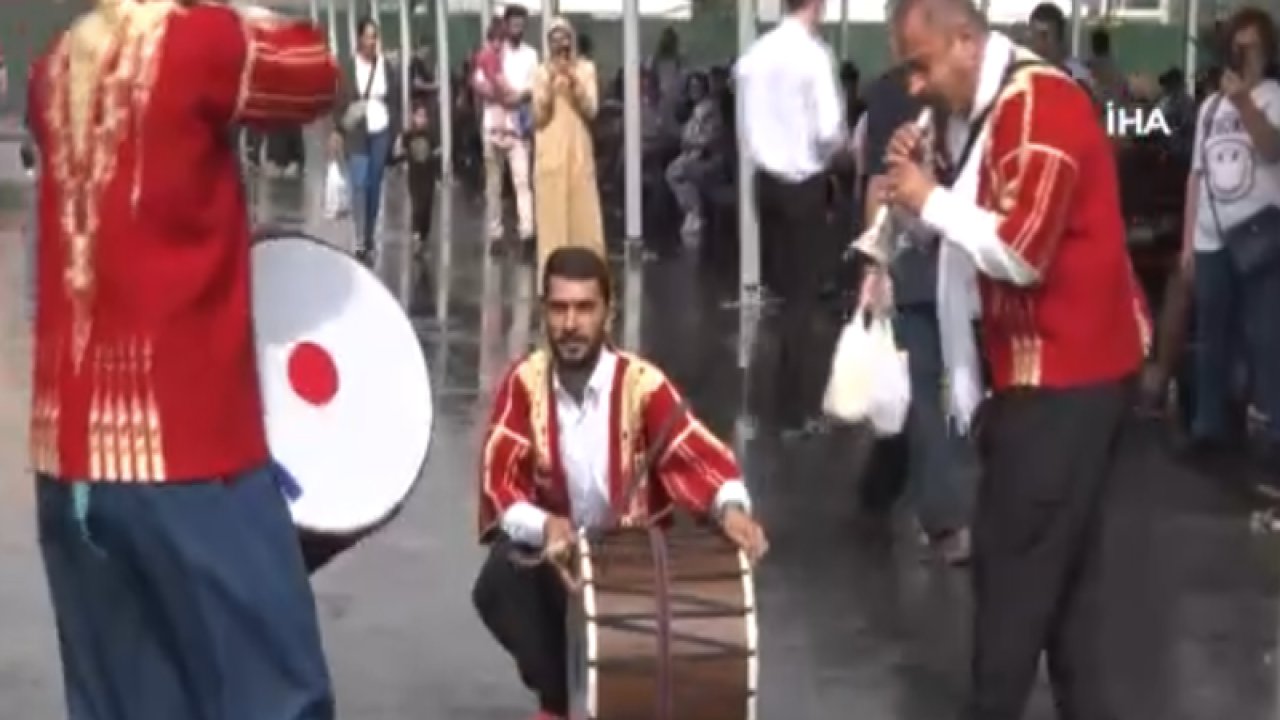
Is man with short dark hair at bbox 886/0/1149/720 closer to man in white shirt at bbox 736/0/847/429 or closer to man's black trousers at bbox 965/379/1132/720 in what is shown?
man's black trousers at bbox 965/379/1132/720

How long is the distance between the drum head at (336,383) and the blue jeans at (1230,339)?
6.82 m

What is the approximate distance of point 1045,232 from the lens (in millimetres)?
6621

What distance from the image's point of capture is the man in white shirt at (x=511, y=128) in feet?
77.9

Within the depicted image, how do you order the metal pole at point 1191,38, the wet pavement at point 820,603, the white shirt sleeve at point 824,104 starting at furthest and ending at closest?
the metal pole at point 1191,38 → the white shirt sleeve at point 824,104 → the wet pavement at point 820,603

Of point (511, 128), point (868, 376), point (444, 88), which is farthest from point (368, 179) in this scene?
point (868, 376)

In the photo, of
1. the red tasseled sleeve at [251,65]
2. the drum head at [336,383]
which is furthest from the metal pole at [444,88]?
the red tasseled sleeve at [251,65]

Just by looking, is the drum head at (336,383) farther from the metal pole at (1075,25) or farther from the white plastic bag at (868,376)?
the metal pole at (1075,25)

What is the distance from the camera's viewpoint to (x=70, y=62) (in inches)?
199

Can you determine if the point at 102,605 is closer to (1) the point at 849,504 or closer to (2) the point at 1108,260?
(2) the point at 1108,260

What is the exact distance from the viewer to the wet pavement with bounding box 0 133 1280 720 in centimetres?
820

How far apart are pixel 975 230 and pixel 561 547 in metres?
1.07

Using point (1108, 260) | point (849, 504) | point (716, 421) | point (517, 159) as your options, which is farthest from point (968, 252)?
point (517, 159)

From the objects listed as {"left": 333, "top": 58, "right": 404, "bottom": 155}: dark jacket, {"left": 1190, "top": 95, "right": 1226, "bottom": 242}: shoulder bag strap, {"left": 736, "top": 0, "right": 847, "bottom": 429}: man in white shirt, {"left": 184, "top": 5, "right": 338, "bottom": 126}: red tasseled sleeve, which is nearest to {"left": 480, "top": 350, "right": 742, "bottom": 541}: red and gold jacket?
{"left": 184, "top": 5, "right": 338, "bottom": 126}: red tasseled sleeve

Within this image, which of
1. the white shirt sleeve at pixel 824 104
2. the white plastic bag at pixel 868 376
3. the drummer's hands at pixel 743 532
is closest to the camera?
the drummer's hands at pixel 743 532
